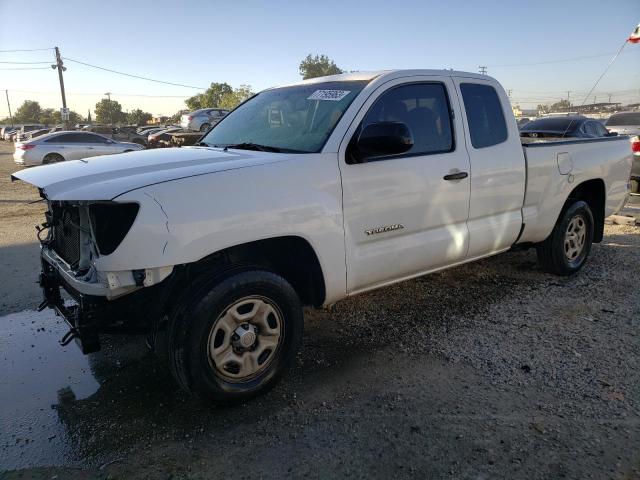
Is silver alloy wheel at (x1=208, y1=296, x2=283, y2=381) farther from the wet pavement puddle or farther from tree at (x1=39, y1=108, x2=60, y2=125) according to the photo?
tree at (x1=39, y1=108, x2=60, y2=125)

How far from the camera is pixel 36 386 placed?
3240 millimetres

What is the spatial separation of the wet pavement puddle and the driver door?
194 centimetres

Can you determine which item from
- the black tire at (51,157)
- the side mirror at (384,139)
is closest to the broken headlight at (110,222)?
the side mirror at (384,139)

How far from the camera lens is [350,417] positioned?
280 centimetres

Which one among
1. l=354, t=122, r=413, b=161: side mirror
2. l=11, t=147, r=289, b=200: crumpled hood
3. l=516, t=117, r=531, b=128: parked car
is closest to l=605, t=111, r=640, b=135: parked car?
l=516, t=117, r=531, b=128: parked car

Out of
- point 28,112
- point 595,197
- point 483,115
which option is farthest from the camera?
point 28,112

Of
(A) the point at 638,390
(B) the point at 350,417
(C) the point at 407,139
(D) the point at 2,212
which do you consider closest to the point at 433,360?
(B) the point at 350,417

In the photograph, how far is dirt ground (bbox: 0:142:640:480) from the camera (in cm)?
244

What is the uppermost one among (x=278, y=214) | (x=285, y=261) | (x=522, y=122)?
(x=522, y=122)

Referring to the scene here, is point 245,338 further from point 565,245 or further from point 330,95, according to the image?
point 565,245

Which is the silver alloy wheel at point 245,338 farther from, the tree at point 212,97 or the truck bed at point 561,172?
the tree at point 212,97

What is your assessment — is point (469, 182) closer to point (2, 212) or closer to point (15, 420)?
point (15, 420)

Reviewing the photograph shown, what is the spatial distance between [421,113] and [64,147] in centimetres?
1741

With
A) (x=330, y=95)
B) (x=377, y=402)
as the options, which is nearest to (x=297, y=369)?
(x=377, y=402)
